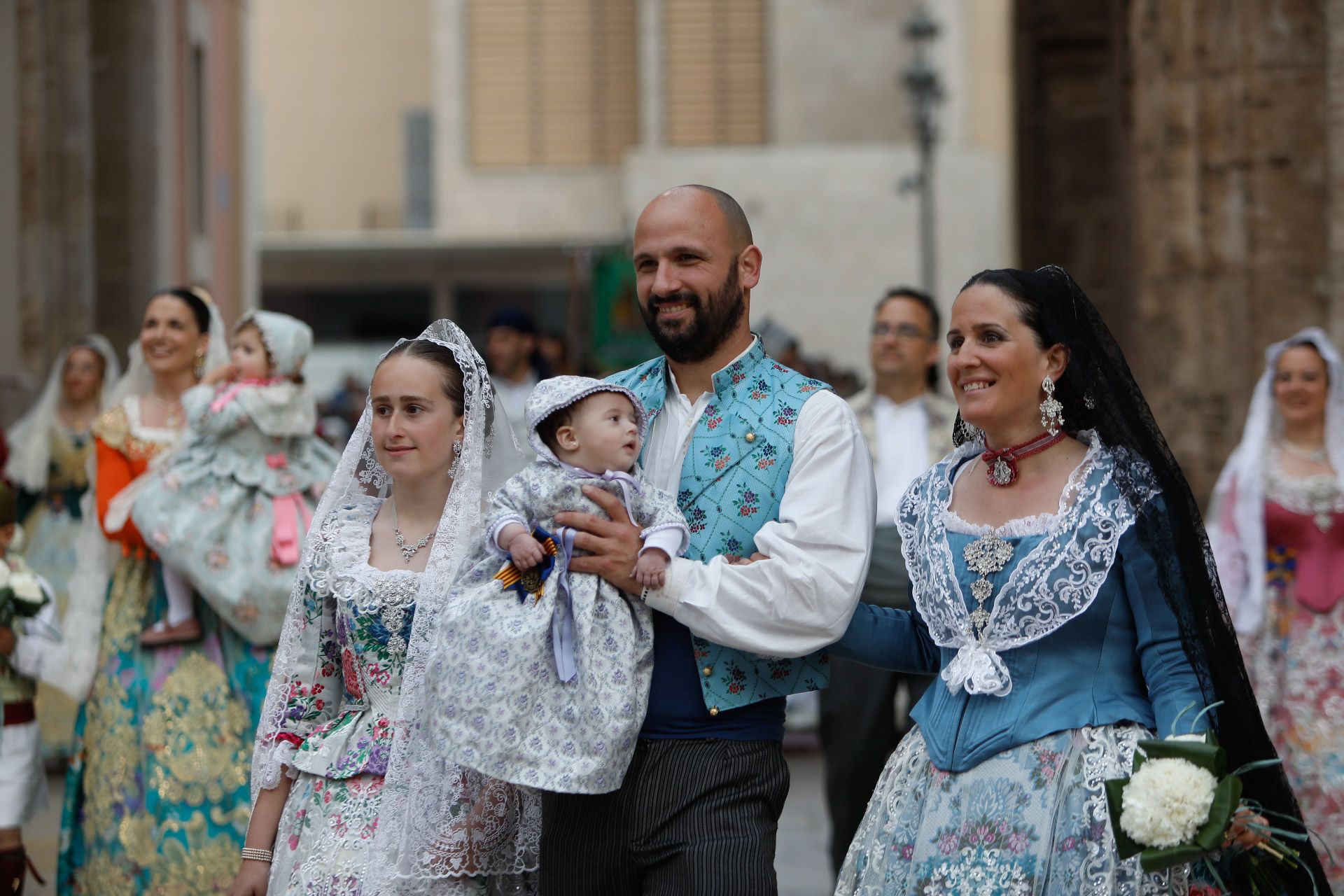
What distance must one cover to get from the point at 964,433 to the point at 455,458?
46.9 inches

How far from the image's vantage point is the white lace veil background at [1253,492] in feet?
21.6

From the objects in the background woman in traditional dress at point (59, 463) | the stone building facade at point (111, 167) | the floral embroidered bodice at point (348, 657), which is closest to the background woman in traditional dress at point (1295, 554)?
the floral embroidered bodice at point (348, 657)

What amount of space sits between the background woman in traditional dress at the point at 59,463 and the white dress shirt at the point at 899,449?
14.3 ft

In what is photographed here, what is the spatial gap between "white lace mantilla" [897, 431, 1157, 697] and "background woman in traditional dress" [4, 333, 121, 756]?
647cm

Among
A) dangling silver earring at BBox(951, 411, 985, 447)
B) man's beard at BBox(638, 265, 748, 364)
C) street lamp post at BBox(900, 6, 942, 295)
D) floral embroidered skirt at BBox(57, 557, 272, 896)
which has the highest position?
street lamp post at BBox(900, 6, 942, 295)

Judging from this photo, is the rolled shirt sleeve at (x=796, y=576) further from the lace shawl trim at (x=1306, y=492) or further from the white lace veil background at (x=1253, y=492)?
the lace shawl trim at (x=1306, y=492)

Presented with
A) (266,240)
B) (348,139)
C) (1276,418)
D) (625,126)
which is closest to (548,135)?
(625,126)

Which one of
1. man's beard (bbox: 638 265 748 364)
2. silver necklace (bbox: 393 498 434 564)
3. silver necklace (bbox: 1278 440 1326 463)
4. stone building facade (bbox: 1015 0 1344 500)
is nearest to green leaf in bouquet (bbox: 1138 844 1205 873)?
man's beard (bbox: 638 265 748 364)

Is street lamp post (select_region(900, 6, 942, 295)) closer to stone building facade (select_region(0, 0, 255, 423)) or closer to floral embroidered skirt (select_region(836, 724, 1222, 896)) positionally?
stone building facade (select_region(0, 0, 255, 423))

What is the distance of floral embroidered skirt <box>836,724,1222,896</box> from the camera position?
11.0 ft

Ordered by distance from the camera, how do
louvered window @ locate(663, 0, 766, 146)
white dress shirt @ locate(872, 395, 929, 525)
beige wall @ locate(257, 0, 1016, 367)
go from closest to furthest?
white dress shirt @ locate(872, 395, 929, 525) < beige wall @ locate(257, 0, 1016, 367) < louvered window @ locate(663, 0, 766, 146)

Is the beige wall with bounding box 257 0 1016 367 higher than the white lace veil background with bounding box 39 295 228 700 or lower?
higher

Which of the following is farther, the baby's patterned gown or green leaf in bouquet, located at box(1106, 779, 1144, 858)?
the baby's patterned gown

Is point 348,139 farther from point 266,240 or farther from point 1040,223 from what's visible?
point 1040,223
